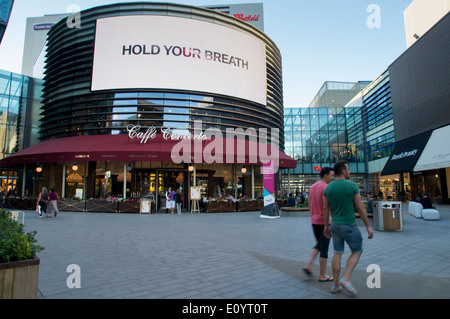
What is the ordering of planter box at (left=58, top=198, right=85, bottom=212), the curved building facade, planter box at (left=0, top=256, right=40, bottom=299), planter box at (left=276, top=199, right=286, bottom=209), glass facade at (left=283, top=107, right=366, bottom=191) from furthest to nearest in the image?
glass facade at (left=283, top=107, right=366, bottom=191) < planter box at (left=276, top=199, right=286, bottom=209) < the curved building facade < planter box at (left=58, top=198, right=85, bottom=212) < planter box at (left=0, top=256, right=40, bottom=299)

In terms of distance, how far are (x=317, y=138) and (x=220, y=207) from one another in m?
32.3

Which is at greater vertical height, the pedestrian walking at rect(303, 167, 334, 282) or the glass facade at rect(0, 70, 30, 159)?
the glass facade at rect(0, 70, 30, 159)

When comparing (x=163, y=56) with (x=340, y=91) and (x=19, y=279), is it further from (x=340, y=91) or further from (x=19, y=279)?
(x=340, y=91)

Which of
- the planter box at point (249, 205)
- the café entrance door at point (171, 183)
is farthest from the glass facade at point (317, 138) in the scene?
the café entrance door at point (171, 183)

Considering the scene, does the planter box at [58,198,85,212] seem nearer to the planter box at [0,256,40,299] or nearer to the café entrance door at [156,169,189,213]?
the café entrance door at [156,169,189,213]

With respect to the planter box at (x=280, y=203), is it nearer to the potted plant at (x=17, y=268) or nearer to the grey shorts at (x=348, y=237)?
the grey shorts at (x=348, y=237)

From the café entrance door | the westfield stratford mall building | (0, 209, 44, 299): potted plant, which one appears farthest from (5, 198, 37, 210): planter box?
(0, 209, 44, 299): potted plant

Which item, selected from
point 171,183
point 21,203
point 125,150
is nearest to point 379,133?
point 171,183

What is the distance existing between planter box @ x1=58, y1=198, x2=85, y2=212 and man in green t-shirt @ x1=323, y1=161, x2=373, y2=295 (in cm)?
1862

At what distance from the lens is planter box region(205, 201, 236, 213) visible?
19.5 m

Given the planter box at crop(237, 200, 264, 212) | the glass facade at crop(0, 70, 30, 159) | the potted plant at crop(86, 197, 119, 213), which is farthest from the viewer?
the glass facade at crop(0, 70, 30, 159)

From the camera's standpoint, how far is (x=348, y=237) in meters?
4.00
